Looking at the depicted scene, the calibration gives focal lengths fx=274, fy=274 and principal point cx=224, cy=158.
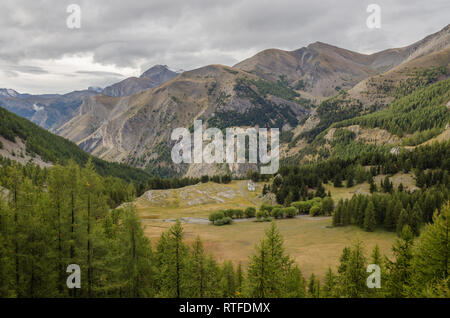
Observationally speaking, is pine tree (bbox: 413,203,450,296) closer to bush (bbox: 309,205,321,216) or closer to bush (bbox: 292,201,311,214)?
bush (bbox: 309,205,321,216)

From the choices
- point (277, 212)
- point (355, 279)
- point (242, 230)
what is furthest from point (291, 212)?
point (355, 279)

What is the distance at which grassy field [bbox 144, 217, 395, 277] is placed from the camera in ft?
211

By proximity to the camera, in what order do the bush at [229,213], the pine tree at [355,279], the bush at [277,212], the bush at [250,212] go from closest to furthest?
the pine tree at [355,279]
the bush at [277,212]
the bush at [229,213]
the bush at [250,212]

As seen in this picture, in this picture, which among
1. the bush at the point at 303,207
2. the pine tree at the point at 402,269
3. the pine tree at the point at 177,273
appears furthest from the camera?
the bush at the point at 303,207

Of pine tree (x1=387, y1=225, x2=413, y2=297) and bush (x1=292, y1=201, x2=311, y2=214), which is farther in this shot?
bush (x1=292, y1=201, x2=311, y2=214)

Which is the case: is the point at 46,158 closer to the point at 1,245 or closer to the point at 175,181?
the point at 175,181

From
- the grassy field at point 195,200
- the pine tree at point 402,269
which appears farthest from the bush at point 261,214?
the pine tree at point 402,269

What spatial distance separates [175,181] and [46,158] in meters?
97.8

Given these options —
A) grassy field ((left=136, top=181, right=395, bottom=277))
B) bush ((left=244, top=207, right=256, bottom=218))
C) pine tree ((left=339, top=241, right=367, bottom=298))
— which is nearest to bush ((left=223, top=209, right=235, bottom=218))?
bush ((left=244, top=207, right=256, bottom=218))

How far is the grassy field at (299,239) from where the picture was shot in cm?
6419

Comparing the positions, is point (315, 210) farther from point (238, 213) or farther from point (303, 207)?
point (238, 213)

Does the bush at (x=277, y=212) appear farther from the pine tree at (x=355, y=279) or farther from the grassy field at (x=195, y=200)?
the pine tree at (x=355, y=279)

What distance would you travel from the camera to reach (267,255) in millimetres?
29922
